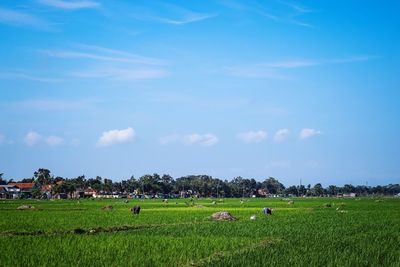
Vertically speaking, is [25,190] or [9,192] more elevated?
[25,190]

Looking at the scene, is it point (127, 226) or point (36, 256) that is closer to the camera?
point (36, 256)

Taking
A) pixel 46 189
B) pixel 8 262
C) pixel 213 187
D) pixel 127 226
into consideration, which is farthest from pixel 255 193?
pixel 8 262

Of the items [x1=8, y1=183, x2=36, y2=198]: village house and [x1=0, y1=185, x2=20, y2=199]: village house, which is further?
[x1=8, y1=183, x2=36, y2=198]: village house

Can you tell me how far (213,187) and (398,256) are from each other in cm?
15103

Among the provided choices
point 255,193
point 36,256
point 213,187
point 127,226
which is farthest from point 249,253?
point 255,193

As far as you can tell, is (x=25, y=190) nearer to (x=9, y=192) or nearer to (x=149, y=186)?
(x=9, y=192)

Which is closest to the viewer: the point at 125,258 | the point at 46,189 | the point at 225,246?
the point at 125,258

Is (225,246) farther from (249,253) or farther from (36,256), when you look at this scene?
(36,256)

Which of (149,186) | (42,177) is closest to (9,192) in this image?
(42,177)

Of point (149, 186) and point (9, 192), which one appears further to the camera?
point (149, 186)

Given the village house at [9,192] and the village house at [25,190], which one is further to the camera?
the village house at [25,190]

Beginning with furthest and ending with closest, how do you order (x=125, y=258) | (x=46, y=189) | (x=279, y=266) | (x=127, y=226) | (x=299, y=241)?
(x=46, y=189)
(x=127, y=226)
(x=299, y=241)
(x=125, y=258)
(x=279, y=266)

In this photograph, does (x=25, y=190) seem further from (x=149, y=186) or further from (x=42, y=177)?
(x=149, y=186)

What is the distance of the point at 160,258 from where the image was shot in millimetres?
11852
